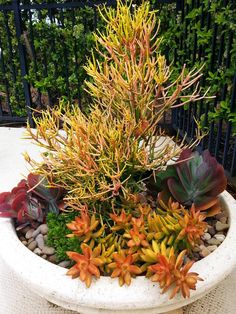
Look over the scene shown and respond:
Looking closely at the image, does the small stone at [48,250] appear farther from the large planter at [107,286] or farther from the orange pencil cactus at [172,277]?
the orange pencil cactus at [172,277]

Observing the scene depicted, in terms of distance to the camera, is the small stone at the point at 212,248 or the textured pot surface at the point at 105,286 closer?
the textured pot surface at the point at 105,286

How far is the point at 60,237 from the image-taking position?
4.74 ft

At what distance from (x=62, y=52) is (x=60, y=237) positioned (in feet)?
8.10

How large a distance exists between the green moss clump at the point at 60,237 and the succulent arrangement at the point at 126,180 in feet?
0.09

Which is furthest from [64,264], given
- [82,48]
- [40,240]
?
[82,48]

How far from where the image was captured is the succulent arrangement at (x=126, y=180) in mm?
1221

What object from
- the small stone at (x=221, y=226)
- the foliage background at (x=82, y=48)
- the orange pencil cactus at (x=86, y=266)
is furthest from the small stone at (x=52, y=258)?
the foliage background at (x=82, y=48)

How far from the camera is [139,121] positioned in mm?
1379

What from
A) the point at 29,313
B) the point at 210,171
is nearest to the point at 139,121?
the point at 210,171

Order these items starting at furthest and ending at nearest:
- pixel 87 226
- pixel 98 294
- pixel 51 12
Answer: pixel 51 12 → pixel 87 226 → pixel 98 294

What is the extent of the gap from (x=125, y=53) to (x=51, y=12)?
2317 mm

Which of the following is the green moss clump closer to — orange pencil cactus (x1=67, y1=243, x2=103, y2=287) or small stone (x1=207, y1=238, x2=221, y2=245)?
orange pencil cactus (x1=67, y1=243, x2=103, y2=287)

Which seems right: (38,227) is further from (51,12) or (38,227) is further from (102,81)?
(51,12)

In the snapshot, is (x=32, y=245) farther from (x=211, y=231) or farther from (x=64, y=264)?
(x=211, y=231)
